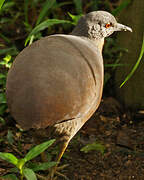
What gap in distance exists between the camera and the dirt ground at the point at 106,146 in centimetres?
226

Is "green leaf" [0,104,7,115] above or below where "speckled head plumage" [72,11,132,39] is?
below

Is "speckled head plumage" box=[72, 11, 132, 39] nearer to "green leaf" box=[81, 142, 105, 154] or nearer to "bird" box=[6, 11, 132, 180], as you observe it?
"bird" box=[6, 11, 132, 180]

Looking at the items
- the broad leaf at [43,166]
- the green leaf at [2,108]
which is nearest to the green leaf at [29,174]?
the broad leaf at [43,166]

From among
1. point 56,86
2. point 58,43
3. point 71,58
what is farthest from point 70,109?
point 58,43

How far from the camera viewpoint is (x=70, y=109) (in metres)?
1.59

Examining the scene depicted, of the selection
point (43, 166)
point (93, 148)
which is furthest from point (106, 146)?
point (43, 166)

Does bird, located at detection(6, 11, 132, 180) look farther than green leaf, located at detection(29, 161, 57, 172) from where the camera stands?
No

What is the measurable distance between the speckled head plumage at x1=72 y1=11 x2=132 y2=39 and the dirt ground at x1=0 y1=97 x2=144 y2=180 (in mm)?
922

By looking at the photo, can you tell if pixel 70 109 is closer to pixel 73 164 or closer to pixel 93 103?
pixel 93 103

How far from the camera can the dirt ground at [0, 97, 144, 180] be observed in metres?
2.26

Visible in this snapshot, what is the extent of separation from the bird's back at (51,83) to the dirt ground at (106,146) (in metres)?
0.73

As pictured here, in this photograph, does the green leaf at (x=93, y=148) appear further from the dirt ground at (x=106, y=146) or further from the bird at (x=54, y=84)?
the bird at (x=54, y=84)

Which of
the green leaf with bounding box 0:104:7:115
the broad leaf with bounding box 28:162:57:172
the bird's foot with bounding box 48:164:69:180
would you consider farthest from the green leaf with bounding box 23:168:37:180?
the green leaf with bounding box 0:104:7:115

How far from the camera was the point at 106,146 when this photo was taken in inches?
99.8
